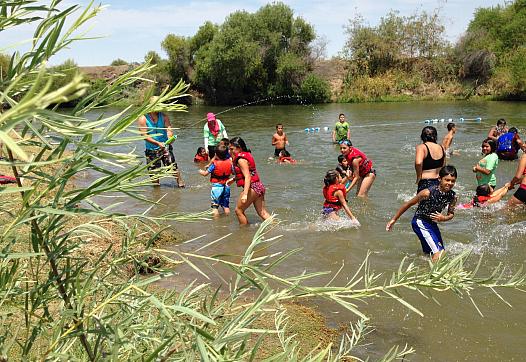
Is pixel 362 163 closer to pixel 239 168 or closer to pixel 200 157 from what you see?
pixel 239 168

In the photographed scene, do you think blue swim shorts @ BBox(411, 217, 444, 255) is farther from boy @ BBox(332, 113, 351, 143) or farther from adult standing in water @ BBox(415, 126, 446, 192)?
boy @ BBox(332, 113, 351, 143)

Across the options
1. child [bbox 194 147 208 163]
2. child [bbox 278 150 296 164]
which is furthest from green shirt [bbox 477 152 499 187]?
child [bbox 194 147 208 163]

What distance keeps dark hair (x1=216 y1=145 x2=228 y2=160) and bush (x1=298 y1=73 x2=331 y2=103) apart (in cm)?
3390

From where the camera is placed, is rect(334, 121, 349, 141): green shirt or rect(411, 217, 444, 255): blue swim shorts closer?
rect(411, 217, 444, 255): blue swim shorts

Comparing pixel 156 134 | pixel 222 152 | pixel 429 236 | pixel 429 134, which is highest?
pixel 156 134

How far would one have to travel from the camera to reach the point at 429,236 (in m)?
5.73

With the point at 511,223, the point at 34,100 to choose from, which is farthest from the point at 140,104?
the point at 511,223

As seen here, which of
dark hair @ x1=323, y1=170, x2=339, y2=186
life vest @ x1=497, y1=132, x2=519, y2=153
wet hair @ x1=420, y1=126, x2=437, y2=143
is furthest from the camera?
life vest @ x1=497, y1=132, x2=519, y2=153

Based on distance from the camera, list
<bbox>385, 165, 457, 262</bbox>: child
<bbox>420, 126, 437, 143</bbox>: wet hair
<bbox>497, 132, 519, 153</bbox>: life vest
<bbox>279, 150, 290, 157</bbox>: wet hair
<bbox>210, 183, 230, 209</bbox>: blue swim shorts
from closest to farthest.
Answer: <bbox>385, 165, 457, 262</bbox>: child < <bbox>420, 126, 437, 143</bbox>: wet hair < <bbox>210, 183, 230, 209</bbox>: blue swim shorts < <bbox>497, 132, 519, 153</bbox>: life vest < <bbox>279, 150, 290, 157</bbox>: wet hair

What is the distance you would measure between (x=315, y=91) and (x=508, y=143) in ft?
97.3

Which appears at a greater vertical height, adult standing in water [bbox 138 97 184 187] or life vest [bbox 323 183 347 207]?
adult standing in water [bbox 138 97 184 187]

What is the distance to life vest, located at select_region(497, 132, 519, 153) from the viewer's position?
12444 mm

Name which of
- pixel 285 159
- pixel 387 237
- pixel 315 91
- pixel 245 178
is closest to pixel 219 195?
pixel 245 178

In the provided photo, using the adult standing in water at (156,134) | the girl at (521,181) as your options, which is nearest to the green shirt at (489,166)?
the girl at (521,181)
